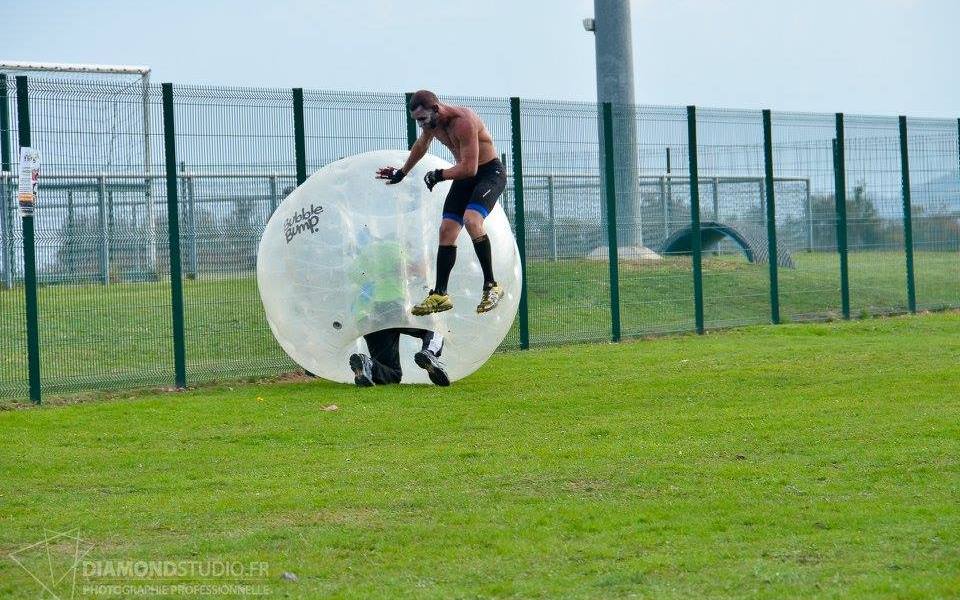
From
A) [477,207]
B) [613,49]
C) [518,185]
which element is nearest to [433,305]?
[477,207]

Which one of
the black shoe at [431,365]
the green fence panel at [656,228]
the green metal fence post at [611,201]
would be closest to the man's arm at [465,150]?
the black shoe at [431,365]

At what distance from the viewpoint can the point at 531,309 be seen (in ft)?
50.8

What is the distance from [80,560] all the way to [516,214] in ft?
32.1

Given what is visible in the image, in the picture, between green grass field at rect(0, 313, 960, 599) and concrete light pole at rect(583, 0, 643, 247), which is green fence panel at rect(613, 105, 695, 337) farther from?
concrete light pole at rect(583, 0, 643, 247)

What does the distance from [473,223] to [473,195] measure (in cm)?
26

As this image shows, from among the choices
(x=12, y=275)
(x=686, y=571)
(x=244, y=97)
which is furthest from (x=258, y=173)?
(x=686, y=571)

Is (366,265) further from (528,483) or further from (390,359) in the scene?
(528,483)

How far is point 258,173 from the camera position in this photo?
12805 mm

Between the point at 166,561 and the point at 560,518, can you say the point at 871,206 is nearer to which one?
the point at 560,518

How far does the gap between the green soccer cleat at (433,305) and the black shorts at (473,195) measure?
2.08ft

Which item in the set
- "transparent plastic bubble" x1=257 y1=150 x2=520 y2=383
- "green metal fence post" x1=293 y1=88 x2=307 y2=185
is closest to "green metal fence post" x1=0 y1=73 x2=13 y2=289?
"transparent plastic bubble" x1=257 y1=150 x2=520 y2=383

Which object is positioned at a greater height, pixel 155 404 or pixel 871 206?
pixel 871 206

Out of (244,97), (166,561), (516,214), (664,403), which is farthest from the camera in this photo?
(516,214)

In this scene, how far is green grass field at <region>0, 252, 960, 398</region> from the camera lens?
39.3 feet
